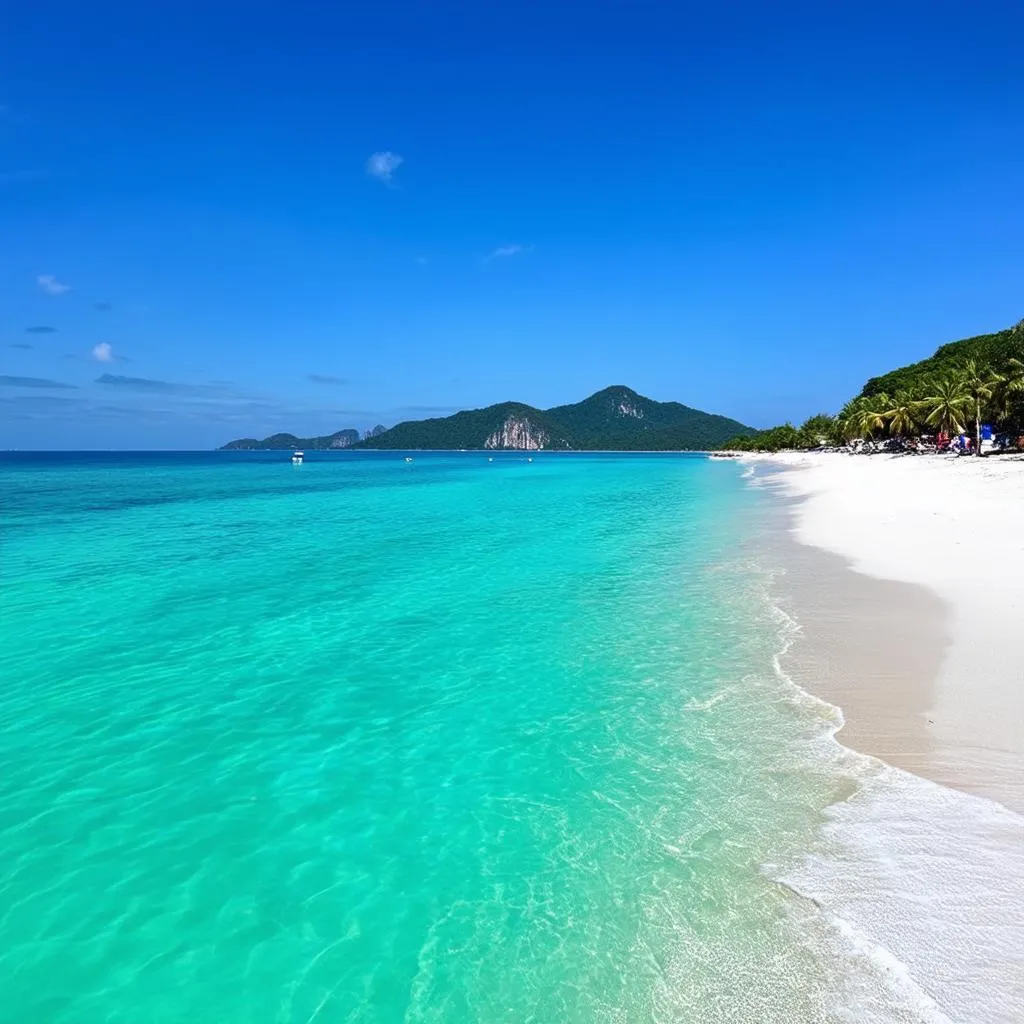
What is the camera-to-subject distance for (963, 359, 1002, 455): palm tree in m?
54.9

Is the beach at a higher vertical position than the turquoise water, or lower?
higher

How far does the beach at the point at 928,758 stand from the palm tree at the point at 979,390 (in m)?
47.0

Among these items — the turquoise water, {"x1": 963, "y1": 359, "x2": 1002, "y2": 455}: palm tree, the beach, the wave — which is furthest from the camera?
{"x1": 963, "y1": 359, "x2": 1002, "y2": 455}: palm tree

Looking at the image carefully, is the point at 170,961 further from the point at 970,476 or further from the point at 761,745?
the point at 970,476

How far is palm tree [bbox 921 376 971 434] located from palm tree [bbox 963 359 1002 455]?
2.37 feet

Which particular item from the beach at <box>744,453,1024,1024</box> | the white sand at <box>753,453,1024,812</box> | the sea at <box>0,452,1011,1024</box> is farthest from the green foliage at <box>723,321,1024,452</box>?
the sea at <box>0,452,1011,1024</box>

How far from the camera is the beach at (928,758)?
14.6ft

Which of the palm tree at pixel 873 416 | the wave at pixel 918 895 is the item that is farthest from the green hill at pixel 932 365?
the wave at pixel 918 895

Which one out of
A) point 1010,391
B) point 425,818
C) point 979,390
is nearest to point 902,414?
point 979,390

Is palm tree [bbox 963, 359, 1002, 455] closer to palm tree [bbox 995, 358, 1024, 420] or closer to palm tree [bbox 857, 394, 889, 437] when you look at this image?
palm tree [bbox 995, 358, 1024, 420]

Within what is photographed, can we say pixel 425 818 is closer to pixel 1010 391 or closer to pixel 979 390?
pixel 1010 391

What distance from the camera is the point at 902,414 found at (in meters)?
Answer: 77.8

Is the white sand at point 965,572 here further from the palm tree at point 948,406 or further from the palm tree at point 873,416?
the palm tree at point 873,416

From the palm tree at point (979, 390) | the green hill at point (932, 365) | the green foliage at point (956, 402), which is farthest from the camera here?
the green hill at point (932, 365)
